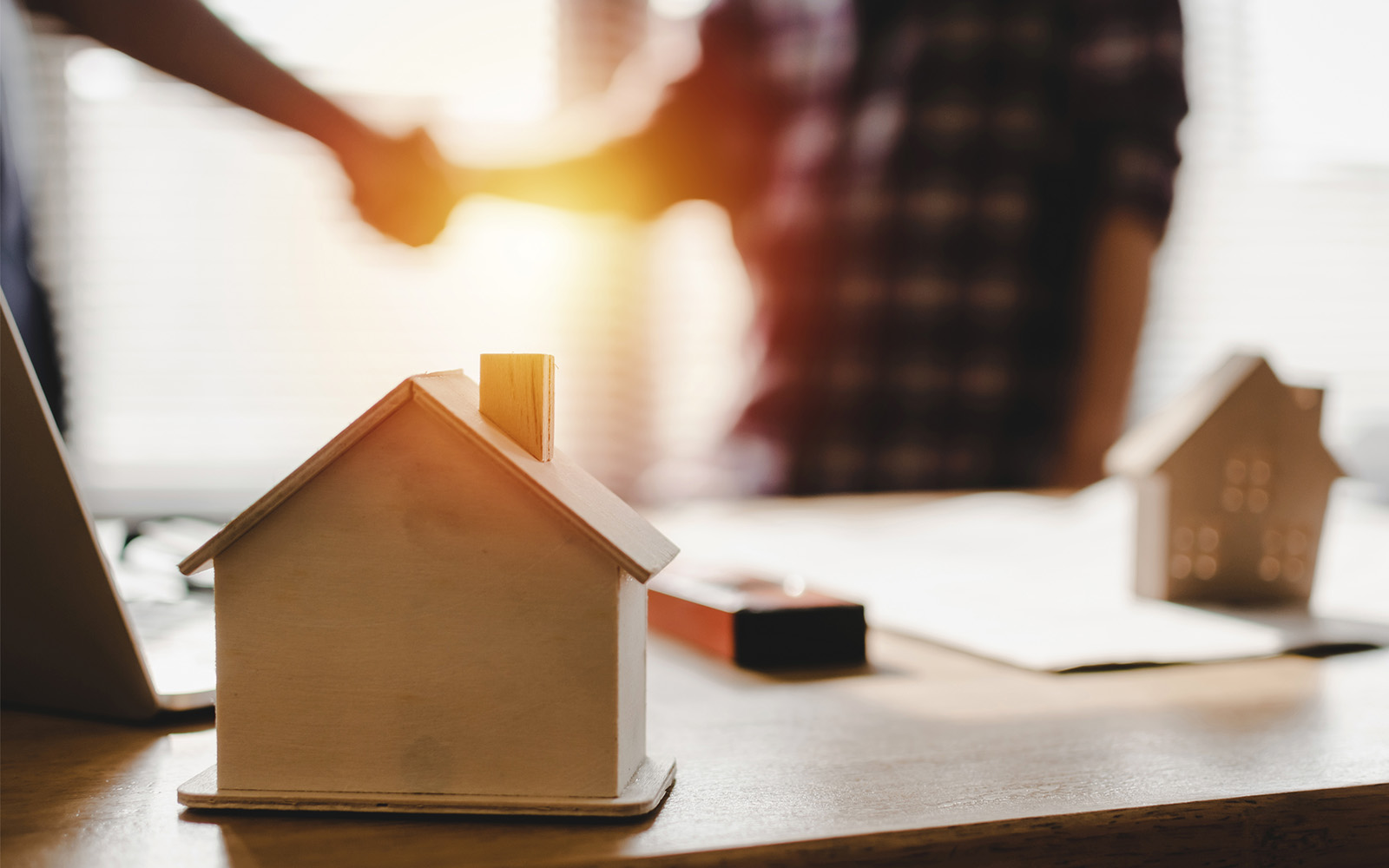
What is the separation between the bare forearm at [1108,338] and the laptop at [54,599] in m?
1.59

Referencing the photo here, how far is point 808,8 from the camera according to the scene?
6.38 feet

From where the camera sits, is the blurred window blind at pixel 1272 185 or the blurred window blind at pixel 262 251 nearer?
the blurred window blind at pixel 262 251

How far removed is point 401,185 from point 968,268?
3.47 feet

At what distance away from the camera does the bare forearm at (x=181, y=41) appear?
2.96 ft

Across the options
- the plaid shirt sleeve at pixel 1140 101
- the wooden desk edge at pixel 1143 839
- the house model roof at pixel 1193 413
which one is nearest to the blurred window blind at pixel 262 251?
the plaid shirt sleeve at pixel 1140 101

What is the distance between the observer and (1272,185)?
2.82m

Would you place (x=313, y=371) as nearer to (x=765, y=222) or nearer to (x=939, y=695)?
(x=765, y=222)

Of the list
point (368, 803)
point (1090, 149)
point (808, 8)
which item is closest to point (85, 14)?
point (368, 803)

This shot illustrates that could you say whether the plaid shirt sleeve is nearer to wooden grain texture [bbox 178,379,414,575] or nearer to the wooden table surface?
the wooden table surface

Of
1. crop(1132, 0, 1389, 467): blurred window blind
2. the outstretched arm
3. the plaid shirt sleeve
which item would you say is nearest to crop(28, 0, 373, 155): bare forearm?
the outstretched arm

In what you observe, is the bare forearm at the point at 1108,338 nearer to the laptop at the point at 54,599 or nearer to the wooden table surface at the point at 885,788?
the wooden table surface at the point at 885,788

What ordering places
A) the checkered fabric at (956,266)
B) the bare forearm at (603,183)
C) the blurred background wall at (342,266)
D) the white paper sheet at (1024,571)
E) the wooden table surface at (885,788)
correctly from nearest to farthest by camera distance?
the wooden table surface at (885,788)
the white paper sheet at (1024,571)
the checkered fabric at (956,266)
the bare forearm at (603,183)
the blurred background wall at (342,266)

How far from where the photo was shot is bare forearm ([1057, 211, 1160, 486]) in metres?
1.62

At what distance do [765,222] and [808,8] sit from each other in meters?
0.46
